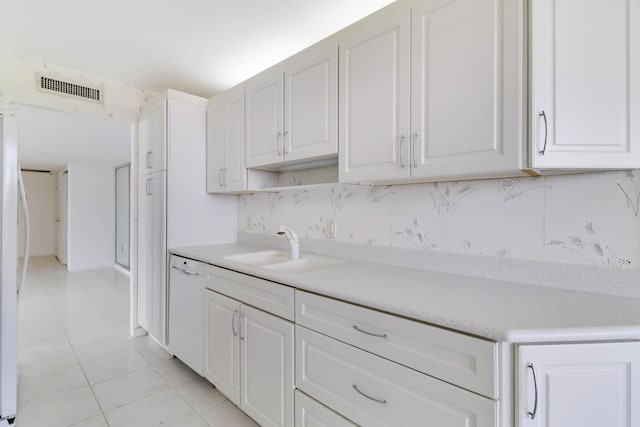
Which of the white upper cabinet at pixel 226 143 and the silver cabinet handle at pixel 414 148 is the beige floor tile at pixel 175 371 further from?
the silver cabinet handle at pixel 414 148

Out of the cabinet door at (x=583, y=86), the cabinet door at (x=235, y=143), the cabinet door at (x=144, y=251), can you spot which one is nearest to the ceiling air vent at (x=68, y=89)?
the cabinet door at (x=144, y=251)

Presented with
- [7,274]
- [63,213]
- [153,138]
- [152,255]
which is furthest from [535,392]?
[63,213]

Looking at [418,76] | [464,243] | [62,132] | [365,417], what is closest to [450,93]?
[418,76]

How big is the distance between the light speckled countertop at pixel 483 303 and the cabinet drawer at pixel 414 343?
34 mm

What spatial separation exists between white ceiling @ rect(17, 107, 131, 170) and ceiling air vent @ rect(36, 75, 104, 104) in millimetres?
170

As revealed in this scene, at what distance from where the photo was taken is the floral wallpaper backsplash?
1.13 metres

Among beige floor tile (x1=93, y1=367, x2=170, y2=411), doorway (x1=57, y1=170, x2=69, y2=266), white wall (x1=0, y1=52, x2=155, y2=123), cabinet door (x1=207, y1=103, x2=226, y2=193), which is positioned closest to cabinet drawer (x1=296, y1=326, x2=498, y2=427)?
beige floor tile (x1=93, y1=367, x2=170, y2=411)

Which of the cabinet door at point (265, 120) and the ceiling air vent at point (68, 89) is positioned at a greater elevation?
the ceiling air vent at point (68, 89)

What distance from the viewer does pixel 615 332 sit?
0.83 m

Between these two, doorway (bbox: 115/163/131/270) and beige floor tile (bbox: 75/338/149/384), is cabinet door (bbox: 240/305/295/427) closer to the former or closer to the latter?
beige floor tile (bbox: 75/338/149/384)

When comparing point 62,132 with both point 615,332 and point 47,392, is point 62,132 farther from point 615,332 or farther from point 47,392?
point 615,332

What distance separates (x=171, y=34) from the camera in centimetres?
202

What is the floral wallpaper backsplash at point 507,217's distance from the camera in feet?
3.72

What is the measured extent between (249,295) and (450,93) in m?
1.36
